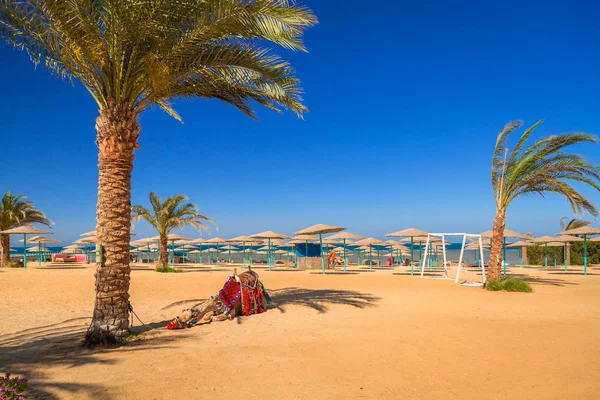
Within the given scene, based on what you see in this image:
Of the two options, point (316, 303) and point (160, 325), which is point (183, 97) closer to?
point (160, 325)

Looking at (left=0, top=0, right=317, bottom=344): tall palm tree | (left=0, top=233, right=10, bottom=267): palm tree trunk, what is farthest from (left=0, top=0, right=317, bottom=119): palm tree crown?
(left=0, top=233, right=10, bottom=267): palm tree trunk

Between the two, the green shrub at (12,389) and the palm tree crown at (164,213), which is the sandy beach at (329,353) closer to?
the green shrub at (12,389)

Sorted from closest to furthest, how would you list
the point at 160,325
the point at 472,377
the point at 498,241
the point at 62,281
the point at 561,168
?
the point at 472,377 → the point at 160,325 → the point at 561,168 → the point at 498,241 → the point at 62,281

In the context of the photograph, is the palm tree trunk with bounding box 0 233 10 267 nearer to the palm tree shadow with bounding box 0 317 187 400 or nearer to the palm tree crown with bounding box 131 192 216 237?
the palm tree crown with bounding box 131 192 216 237

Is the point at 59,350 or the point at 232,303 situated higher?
the point at 232,303

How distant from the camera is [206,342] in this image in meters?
6.55

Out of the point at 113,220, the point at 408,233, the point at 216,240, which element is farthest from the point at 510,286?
the point at 216,240

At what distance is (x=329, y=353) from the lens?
565 cm

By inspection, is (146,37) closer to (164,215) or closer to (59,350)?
(59,350)

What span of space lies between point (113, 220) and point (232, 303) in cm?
296

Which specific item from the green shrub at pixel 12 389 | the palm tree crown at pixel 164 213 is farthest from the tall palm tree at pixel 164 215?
the green shrub at pixel 12 389

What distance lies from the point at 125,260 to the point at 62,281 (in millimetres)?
11350

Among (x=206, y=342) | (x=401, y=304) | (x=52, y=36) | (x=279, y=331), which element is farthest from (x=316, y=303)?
(x=52, y=36)

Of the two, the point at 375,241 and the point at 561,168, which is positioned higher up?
the point at 561,168
